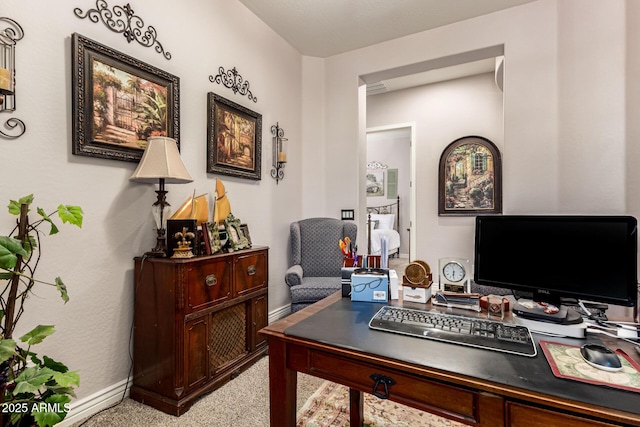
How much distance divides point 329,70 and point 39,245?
3.32 m

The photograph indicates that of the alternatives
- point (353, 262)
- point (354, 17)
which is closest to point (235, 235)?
point (353, 262)

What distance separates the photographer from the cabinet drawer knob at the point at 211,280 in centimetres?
196

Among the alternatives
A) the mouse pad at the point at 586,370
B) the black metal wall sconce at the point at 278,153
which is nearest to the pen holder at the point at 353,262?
the mouse pad at the point at 586,370

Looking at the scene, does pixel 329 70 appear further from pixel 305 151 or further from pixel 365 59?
pixel 305 151

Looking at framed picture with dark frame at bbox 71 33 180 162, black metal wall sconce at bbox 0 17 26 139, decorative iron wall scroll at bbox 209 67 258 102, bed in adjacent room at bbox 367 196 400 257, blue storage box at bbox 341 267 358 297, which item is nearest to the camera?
black metal wall sconce at bbox 0 17 26 139

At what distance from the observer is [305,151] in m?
3.76

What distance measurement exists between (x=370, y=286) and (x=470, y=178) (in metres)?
3.38

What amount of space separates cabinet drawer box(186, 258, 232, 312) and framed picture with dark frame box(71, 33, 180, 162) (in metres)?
0.80

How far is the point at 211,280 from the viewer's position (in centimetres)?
200

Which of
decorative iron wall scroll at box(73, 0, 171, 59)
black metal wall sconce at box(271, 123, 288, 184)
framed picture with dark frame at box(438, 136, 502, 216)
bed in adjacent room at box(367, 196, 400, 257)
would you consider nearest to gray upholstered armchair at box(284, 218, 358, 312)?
black metal wall sconce at box(271, 123, 288, 184)

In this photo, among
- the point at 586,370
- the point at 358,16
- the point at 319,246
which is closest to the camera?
the point at 586,370

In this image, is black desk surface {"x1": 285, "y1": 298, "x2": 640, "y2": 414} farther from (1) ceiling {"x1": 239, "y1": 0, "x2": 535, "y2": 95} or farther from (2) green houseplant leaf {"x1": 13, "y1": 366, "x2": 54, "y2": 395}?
(1) ceiling {"x1": 239, "y1": 0, "x2": 535, "y2": 95}

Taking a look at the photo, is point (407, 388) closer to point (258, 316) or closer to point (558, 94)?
point (258, 316)

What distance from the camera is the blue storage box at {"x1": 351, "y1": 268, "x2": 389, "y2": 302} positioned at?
4.80 ft
